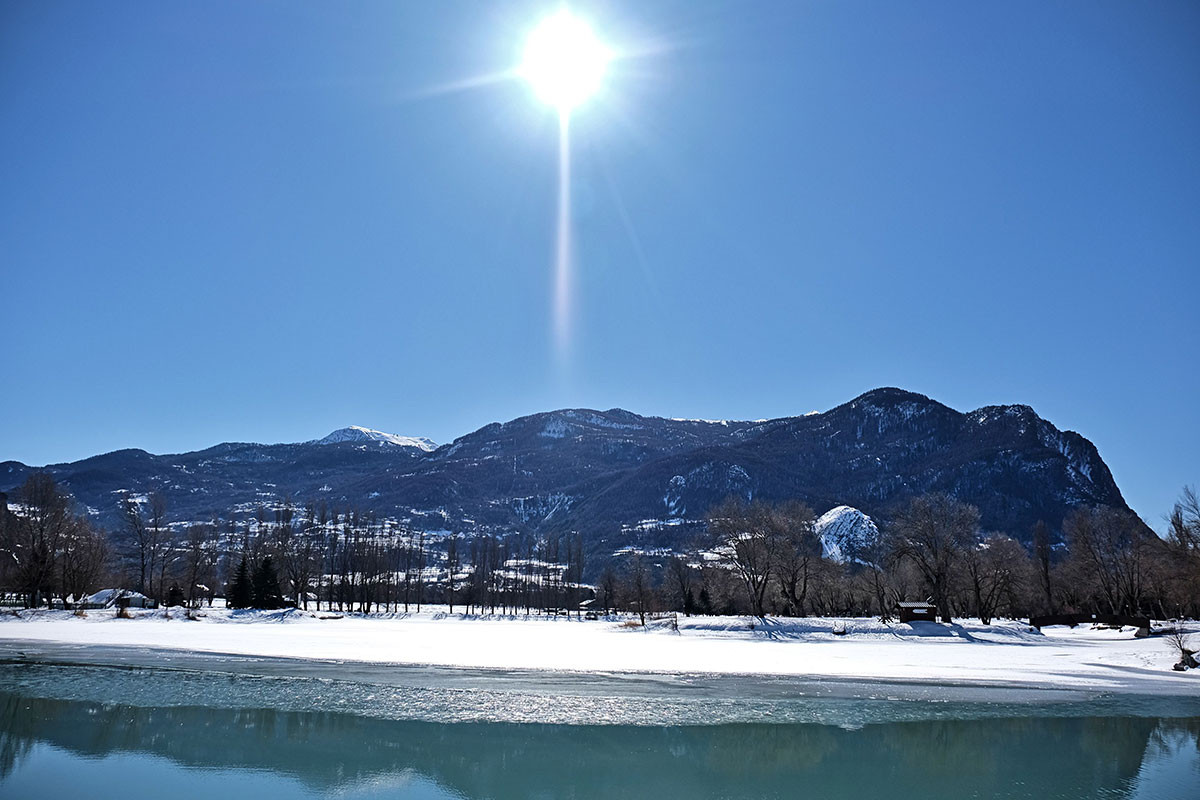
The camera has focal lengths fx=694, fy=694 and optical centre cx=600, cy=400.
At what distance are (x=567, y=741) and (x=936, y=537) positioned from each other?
60333 mm

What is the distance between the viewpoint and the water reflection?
14.8 metres

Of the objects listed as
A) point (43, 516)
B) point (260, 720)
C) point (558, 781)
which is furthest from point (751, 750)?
point (43, 516)

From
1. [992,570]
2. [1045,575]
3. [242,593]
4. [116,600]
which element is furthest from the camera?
[1045,575]

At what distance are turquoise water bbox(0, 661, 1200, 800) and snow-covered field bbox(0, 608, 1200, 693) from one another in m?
5.67

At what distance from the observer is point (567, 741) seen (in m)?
18.4

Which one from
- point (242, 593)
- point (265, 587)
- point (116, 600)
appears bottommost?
point (116, 600)

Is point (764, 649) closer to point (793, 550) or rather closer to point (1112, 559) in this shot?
point (793, 550)

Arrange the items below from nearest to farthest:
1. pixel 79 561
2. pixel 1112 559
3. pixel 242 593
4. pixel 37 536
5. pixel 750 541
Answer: pixel 750 541, pixel 37 536, pixel 1112 559, pixel 79 561, pixel 242 593

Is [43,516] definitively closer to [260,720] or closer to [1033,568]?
[260,720]

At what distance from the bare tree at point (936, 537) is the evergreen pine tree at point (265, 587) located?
7156 cm

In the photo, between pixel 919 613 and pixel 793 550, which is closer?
pixel 919 613

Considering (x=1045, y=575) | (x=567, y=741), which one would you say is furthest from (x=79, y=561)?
(x=1045, y=575)

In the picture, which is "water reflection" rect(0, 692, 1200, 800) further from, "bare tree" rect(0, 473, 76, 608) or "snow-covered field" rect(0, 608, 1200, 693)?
"bare tree" rect(0, 473, 76, 608)

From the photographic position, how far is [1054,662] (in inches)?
1523
